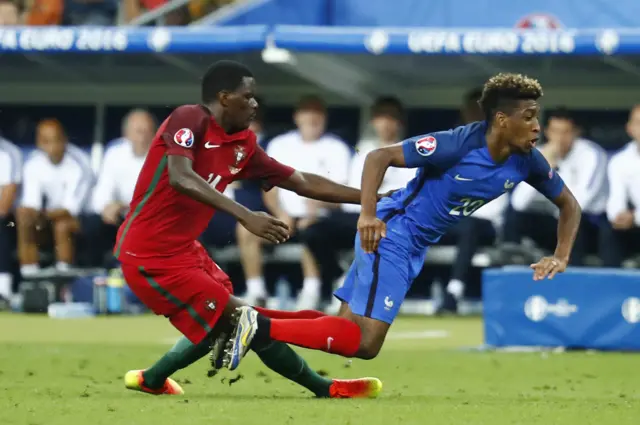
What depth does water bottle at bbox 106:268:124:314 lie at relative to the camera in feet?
50.7

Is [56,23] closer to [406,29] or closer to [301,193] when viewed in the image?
[406,29]

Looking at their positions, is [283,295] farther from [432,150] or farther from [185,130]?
[185,130]

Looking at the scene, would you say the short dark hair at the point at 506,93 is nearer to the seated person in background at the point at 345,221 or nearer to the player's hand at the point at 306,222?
the seated person in background at the point at 345,221

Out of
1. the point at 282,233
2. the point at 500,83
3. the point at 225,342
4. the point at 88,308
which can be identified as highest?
the point at 500,83

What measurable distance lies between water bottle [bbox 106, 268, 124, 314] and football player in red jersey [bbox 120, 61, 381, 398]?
7460 mm

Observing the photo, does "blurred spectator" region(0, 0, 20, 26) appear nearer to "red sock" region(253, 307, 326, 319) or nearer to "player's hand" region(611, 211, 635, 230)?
"player's hand" region(611, 211, 635, 230)

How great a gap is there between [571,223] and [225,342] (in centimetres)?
217

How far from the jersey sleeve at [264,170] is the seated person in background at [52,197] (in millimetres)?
8050

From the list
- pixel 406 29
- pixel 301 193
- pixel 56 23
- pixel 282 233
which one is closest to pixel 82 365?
pixel 301 193

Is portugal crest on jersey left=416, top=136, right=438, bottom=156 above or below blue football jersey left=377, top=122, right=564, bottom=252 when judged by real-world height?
above

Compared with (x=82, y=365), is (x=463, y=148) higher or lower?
higher

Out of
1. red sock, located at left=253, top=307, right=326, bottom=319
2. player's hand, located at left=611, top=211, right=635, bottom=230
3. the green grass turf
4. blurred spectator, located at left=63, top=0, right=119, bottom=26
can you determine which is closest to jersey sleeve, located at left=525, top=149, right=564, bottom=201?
the green grass turf

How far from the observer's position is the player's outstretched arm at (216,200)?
731 cm

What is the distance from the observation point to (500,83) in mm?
8008
